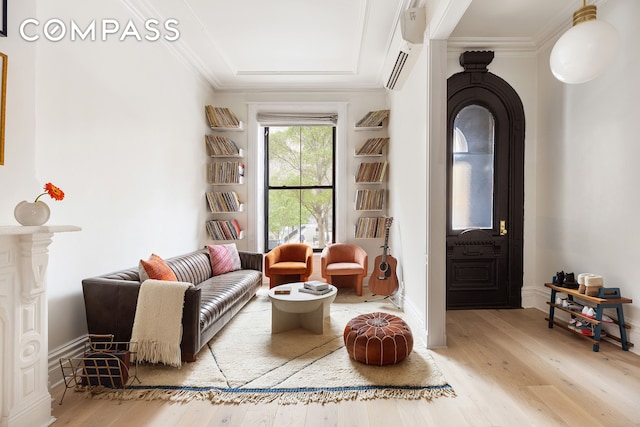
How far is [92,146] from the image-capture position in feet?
8.59

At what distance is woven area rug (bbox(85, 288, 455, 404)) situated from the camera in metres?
2.14

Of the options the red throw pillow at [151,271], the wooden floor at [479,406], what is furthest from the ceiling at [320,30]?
the wooden floor at [479,406]

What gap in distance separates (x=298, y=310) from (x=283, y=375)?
0.73 metres

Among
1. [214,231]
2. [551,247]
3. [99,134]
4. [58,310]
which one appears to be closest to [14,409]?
[58,310]

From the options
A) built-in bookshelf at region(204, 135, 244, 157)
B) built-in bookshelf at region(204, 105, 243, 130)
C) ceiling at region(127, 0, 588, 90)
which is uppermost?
ceiling at region(127, 0, 588, 90)

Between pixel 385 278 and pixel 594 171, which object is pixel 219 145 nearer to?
pixel 385 278

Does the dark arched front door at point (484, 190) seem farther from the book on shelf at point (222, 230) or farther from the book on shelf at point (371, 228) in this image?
the book on shelf at point (222, 230)

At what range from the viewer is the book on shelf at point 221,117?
16.2 ft

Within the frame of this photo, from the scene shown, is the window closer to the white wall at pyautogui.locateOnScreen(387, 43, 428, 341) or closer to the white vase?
the white wall at pyautogui.locateOnScreen(387, 43, 428, 341)

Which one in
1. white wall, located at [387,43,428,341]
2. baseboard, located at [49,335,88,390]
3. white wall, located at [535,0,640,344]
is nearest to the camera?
baseboard, located at [49,335,88,390]

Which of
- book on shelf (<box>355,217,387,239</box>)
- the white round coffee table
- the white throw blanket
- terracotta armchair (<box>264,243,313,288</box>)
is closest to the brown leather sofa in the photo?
the white throw blanket

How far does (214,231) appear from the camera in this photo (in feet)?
16.3

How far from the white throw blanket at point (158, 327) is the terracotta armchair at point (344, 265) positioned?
93.8 inches

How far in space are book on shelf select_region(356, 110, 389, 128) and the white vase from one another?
4.06 m
